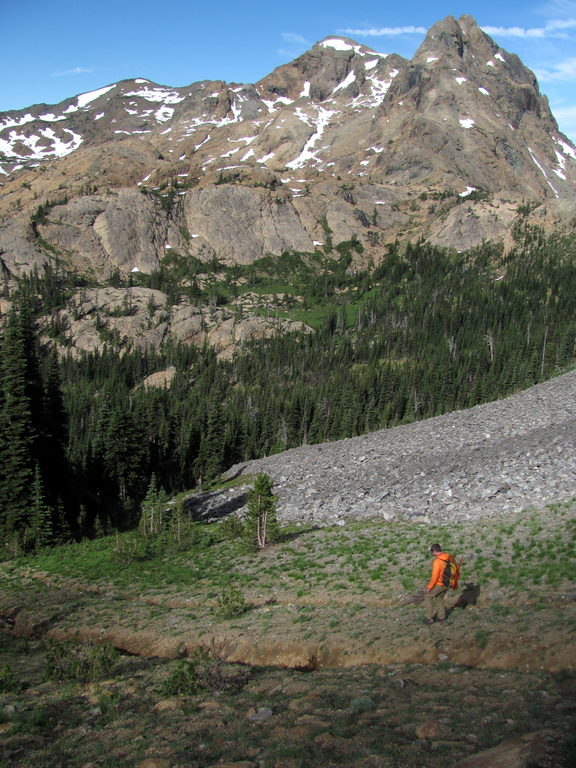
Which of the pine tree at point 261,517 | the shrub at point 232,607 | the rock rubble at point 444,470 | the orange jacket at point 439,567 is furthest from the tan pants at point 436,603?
the pine tree at point 261,517

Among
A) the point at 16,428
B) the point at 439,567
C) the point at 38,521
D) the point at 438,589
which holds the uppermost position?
the point at 16,428

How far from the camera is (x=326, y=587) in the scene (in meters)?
22.0

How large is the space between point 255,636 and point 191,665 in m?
4.63

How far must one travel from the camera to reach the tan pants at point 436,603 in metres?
15.5

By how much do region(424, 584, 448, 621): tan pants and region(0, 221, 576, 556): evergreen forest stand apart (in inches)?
1268

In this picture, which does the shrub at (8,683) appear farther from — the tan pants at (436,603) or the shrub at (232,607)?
the tan pants at (436,603)

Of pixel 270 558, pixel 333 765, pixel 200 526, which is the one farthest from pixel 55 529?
pixel 333 765

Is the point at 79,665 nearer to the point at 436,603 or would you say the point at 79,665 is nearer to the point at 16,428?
the point at 436,603

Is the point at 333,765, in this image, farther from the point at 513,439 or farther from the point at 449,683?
the point at 513,439

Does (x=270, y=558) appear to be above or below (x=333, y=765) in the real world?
below

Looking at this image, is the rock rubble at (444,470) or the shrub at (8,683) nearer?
the shrub at (8,683)

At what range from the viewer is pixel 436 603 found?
15.7 meters

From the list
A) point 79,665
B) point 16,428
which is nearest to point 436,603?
point 79,665

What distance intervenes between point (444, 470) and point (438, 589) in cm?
2621
